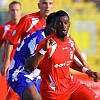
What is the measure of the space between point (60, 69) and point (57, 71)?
5 cm

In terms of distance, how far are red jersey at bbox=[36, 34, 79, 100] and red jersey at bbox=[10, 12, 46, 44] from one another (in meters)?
1.33

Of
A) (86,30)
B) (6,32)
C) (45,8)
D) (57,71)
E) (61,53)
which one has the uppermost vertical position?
(45,8)

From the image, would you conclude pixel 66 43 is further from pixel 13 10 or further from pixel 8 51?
pixel 13 10

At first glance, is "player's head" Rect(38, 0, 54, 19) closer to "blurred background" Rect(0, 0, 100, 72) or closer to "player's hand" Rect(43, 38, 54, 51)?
"player's hand" Rect(43, 38, 54, 51)

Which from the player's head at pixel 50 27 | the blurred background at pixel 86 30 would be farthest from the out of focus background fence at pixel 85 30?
the player's head at pixel 50 27

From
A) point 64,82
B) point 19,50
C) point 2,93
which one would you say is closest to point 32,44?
point 19,50

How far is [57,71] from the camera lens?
5.44 meters

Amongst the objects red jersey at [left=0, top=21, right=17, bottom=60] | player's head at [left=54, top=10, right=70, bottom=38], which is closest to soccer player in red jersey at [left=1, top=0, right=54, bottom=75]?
player's head at [left=54, top=10, right=70, bottom=38]

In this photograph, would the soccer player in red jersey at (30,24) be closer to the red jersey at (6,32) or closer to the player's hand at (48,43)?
the red jersey at (6,32)

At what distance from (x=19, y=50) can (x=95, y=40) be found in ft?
31.7

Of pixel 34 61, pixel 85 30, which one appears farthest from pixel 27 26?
pixel 85 30

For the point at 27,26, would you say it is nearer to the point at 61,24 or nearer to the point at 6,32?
the point at 61,24

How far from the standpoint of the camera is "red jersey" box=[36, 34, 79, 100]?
17.6ft

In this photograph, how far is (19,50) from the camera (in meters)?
5.89
